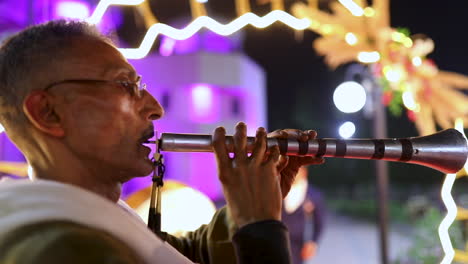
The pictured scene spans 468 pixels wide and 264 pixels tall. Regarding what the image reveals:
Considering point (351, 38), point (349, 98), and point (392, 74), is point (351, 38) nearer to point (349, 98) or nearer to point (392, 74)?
point (349, 98)

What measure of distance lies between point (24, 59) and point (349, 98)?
4193mm

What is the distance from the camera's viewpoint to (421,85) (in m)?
5.25

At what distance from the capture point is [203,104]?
16.1m

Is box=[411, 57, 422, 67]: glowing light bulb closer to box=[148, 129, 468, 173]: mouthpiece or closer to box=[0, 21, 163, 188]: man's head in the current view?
box=[148, 129, 468, 173]: mouthpiece

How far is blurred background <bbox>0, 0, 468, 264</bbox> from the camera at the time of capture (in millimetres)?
5418

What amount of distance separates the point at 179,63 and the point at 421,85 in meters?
11.4

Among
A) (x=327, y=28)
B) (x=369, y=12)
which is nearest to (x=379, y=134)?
(x=369, y=12)

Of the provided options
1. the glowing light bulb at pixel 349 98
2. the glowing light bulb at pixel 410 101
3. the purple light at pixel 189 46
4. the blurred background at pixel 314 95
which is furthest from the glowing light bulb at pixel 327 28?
the purple light at pixel 189 46

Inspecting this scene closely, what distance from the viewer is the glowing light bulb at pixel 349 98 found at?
498 cm

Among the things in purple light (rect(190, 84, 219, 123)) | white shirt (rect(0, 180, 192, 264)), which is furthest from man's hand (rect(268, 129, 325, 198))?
purple light (rect(190, 84, 219, 123))

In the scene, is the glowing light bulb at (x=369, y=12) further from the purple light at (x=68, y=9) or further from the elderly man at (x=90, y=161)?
the purple light at (x=68, y=9)

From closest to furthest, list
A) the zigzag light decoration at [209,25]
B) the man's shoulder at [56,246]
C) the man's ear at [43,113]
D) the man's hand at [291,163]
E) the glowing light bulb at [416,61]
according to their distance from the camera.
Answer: the man's shoulder at [56,246] → the man's ear at [43,113] → the man's hand at [291,163] → the zigzag light decoration at [209,25] → the glowing light bulb at [416,61]

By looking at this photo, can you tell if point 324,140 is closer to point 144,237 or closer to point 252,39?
point 144,237

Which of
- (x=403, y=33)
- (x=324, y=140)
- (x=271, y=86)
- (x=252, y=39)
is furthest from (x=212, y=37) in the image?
(x=324, y=140)
